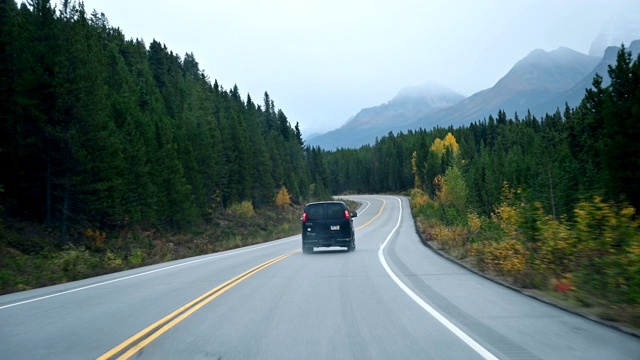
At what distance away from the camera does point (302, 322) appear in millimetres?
7852

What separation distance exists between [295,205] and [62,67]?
78280mm

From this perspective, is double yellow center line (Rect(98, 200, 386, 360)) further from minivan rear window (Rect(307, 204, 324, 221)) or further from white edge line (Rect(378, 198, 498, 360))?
minivan rear window (Rect(307, 204, 324, 221))

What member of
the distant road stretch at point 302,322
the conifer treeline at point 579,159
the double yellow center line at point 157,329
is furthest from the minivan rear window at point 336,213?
the double yellow center line at point 157,329

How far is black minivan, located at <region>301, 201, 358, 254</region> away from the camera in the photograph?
73.6 ft

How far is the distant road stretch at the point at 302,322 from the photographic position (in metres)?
6.17

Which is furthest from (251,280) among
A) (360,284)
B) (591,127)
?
(591,127)

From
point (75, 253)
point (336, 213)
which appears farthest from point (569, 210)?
point (75, 253)

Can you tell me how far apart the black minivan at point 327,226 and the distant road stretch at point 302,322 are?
8918 mm

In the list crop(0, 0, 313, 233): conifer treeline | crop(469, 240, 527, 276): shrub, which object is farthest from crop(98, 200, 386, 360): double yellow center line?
crop(0, 0, 313, 233): conifer treeline

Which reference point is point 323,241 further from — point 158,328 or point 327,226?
point 158,328

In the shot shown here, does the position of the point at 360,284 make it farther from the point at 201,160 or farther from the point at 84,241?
the point at 201,160

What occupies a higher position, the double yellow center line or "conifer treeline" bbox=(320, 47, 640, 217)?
"conifer treeline" bbox=(320, 47, 640, 217)

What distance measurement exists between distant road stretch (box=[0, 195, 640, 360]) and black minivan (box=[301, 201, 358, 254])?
892 centimetres

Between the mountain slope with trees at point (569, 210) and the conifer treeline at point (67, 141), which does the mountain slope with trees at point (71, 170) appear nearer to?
the conifer treeline at point (67, 141)
